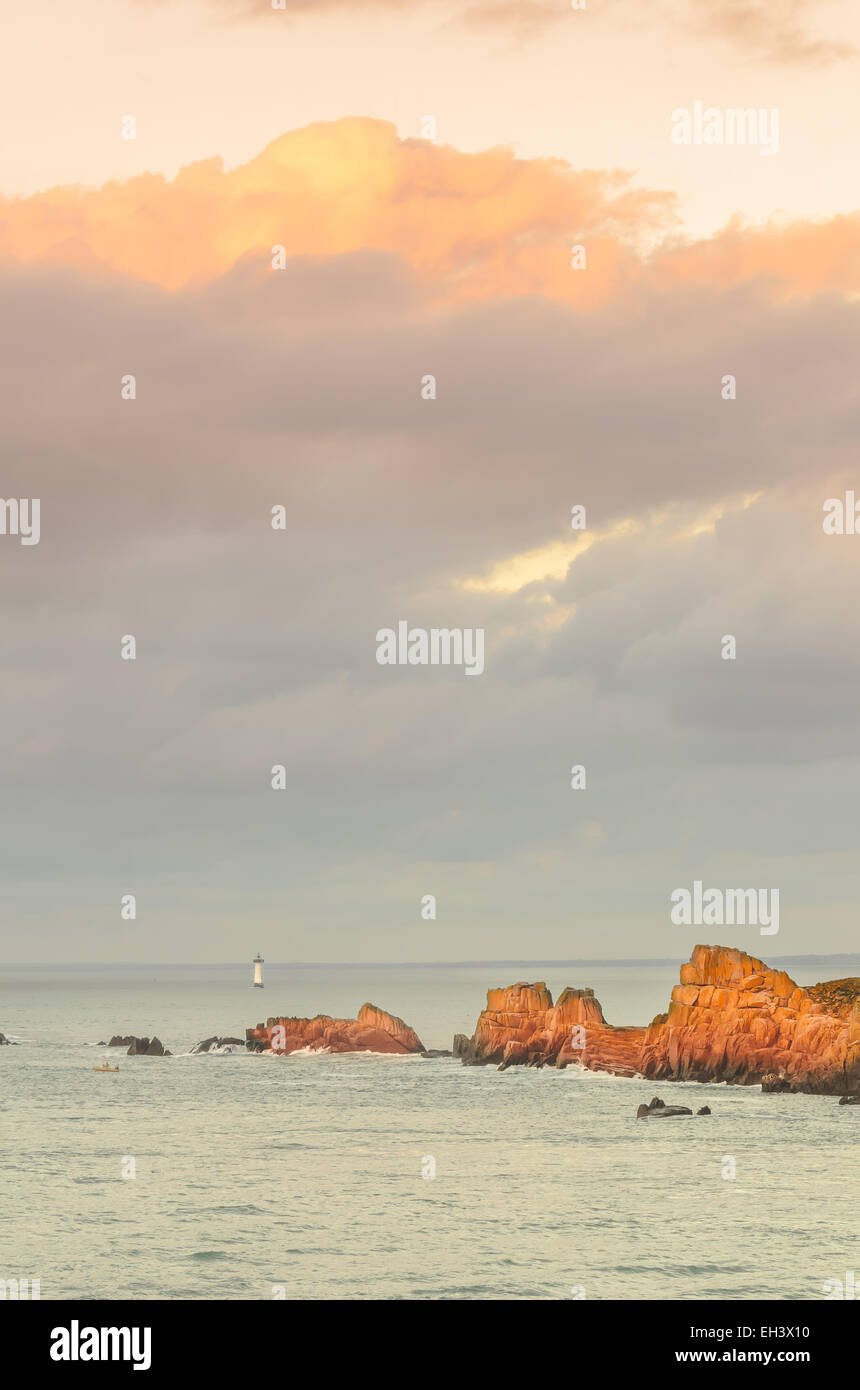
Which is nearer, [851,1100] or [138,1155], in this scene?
[138,1155]

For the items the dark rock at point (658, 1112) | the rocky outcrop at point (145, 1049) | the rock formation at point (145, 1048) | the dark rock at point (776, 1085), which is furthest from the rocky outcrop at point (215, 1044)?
the dark rock at point (658, 1112)

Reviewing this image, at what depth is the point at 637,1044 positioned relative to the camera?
121188 mm

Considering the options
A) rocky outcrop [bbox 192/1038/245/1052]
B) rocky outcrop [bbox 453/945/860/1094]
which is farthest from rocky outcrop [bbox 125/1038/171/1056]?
rocky outcrop [bbox 453/945/860/1094]

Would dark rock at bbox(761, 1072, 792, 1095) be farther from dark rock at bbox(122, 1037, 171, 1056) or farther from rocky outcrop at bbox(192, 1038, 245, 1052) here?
dark rock at bbox(122, 1037, 171, 1056)

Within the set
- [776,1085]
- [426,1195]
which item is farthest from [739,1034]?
[426,1195]

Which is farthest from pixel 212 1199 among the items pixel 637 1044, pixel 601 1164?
pixel 637 1044

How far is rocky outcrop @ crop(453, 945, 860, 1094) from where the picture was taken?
98312 millimetres

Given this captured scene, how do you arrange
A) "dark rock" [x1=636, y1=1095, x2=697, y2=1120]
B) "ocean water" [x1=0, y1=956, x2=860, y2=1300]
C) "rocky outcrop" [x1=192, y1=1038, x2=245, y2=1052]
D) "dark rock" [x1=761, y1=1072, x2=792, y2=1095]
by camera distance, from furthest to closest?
"rocky outcrop" [x1=192, y1=1038, x2=245, y2=1052] < "dark rock" [x1=761, y1=1072, x2=792, y2=1095] < "dark rock" [x1=636, y1=1095, x2=697, y2=1120] < "ocean water" [x1=0, y1=956, x2=860, y2=1300]

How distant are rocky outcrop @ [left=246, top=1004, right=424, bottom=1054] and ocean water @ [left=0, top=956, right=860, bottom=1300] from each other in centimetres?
4082

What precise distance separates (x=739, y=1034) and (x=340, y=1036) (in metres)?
57.7
